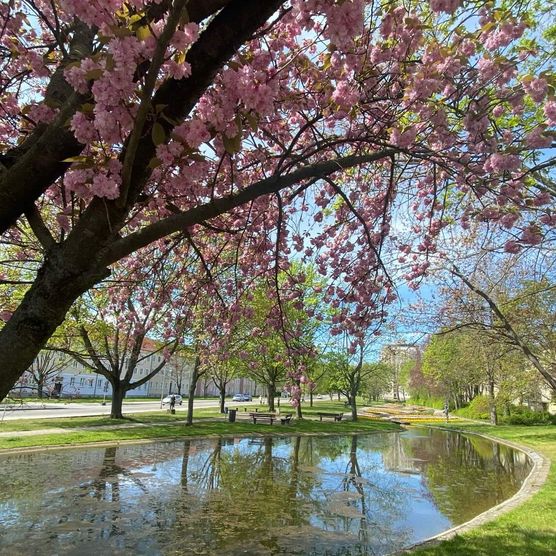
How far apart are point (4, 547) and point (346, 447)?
15329 mm

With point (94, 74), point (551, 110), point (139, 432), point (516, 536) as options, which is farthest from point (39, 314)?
point (139, 432)

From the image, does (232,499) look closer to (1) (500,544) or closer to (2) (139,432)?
(1) (500,544)

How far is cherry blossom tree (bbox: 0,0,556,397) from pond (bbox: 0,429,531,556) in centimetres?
382

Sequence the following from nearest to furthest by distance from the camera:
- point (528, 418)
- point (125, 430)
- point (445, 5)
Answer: point (445, 5), point (125, 430), point (528, 418)

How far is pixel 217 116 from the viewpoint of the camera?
285cm

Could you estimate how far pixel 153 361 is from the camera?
70250 millimetres

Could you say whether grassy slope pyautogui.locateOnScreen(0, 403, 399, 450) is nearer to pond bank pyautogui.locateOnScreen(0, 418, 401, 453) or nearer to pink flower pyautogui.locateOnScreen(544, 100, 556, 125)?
pond bank pyautogui.locateOnScreen(0, 418, 401, 453)

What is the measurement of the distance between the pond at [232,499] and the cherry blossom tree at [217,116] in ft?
12.5

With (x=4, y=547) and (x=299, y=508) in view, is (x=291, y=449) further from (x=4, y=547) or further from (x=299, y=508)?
(x=4, y=547)

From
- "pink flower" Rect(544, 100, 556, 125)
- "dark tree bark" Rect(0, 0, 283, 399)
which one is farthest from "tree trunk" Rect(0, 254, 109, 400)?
"pink flower" Rect(544, 100, 556, 125)

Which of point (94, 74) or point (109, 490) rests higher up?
point (94, 74)

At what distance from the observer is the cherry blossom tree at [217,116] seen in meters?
2.54

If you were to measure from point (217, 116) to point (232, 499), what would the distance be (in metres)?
8.86

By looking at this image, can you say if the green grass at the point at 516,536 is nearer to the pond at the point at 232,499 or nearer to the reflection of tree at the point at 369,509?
the pond at the point at 232,499
